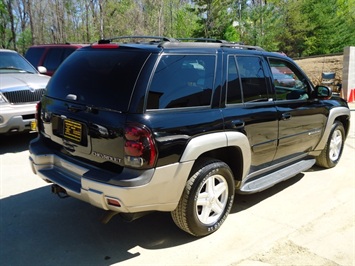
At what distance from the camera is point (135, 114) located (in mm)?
2818

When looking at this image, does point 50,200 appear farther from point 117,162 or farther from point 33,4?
point 33,4

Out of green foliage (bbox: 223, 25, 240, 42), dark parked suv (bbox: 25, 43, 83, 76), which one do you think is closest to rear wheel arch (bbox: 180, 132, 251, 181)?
dark parked suv (bbox: 25, 43, 83, 76)

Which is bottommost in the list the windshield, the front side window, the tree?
the front side window

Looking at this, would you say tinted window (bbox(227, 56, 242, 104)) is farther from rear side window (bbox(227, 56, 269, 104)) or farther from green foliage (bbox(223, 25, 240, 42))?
green foliage (bbox(223, 25, 240, 42))

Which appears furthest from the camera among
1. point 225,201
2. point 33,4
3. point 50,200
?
point 33,4

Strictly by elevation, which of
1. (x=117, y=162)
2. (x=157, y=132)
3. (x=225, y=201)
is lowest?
(x=225, y=201)

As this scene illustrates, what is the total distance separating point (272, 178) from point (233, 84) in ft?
4.17

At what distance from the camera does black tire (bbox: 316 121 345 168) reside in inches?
211

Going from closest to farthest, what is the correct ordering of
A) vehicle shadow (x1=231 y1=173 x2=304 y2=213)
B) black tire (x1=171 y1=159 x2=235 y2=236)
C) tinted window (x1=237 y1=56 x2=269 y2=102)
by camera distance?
black tire (x1=171 y1=159 x2=235 y2=236), tinted window (x1=237 y1=56 x2=269 y2=102), vehicle shadow (x1=231 y1=173 x2=304 y2=213)

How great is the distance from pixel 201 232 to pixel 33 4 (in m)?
39.0

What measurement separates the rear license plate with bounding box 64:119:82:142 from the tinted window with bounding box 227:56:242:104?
4.88 ft

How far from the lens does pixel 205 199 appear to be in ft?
11.1

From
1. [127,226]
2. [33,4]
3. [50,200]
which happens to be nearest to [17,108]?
[50,200]

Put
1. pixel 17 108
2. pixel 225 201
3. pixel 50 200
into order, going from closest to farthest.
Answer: pixel 225 201 < pixel 50 200 < pixel 17 108
